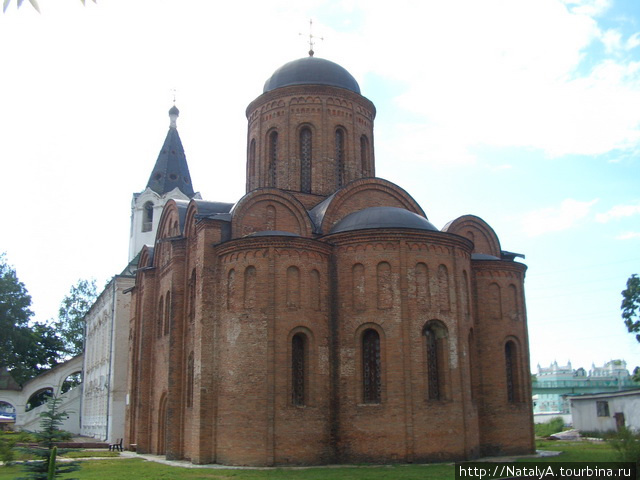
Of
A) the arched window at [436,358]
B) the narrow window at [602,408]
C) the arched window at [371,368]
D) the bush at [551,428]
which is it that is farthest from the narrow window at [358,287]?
the bush at [551,428]

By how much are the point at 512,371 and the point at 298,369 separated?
24.0 feet

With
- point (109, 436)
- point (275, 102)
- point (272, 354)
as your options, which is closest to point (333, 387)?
point (272, 354)

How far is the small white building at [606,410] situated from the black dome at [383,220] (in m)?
15.3

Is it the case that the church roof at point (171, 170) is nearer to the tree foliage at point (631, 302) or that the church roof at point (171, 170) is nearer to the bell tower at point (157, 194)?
the bell tower at point (157, 194)

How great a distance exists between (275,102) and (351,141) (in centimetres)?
310

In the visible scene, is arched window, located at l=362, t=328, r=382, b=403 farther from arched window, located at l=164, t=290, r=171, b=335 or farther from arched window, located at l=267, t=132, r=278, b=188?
arched window, located at l=267, t=132, r=278, b=188

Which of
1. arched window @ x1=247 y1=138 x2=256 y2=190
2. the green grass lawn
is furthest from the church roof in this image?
the green grass lawn

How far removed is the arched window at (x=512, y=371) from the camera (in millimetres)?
19781

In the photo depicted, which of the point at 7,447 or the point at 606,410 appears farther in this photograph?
the point at 606,410

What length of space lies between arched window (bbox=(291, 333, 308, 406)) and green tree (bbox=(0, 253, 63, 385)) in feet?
108

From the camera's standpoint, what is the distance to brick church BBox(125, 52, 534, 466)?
16422 millimetres

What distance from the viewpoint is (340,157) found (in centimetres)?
2261

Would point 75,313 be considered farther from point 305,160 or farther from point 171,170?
point 305,160

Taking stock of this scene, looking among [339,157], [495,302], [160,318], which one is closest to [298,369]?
[160,318]
